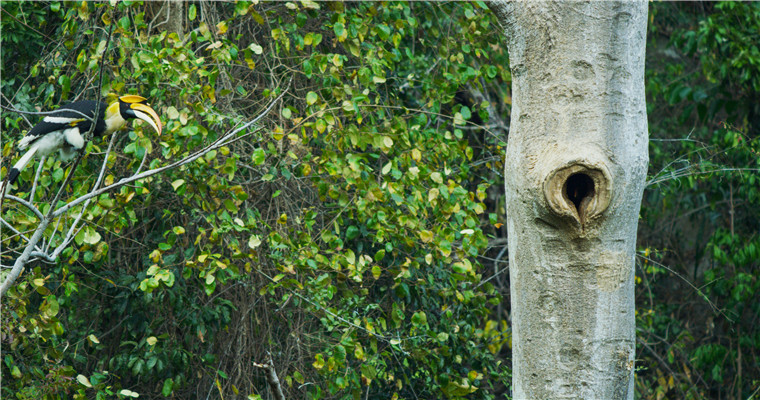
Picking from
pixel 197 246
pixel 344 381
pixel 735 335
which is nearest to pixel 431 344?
pixel 344 381

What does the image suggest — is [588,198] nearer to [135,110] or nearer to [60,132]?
[135,110]

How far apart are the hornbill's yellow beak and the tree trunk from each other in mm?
1479

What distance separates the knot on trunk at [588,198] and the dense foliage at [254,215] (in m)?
1.36

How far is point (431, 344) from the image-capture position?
3.34 m

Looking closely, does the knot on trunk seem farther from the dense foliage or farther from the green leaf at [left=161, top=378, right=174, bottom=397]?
the green leaf at [left=161, top=378, right=174, bottom=397]

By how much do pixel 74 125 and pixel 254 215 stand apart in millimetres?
766

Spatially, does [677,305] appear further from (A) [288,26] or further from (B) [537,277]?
(B) [537,277]

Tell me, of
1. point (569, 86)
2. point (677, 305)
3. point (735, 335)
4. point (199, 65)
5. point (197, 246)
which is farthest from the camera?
point (677, 305)

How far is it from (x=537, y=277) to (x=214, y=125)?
1.89 meters

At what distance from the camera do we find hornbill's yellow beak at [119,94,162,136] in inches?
103

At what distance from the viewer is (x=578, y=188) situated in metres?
1.55

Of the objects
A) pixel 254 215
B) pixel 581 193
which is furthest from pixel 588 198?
pixel 254 215

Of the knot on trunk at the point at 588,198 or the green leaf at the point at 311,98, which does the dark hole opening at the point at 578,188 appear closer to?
the knot on trunk at the point at 588,198

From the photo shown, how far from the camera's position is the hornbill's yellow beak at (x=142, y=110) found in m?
2.63
